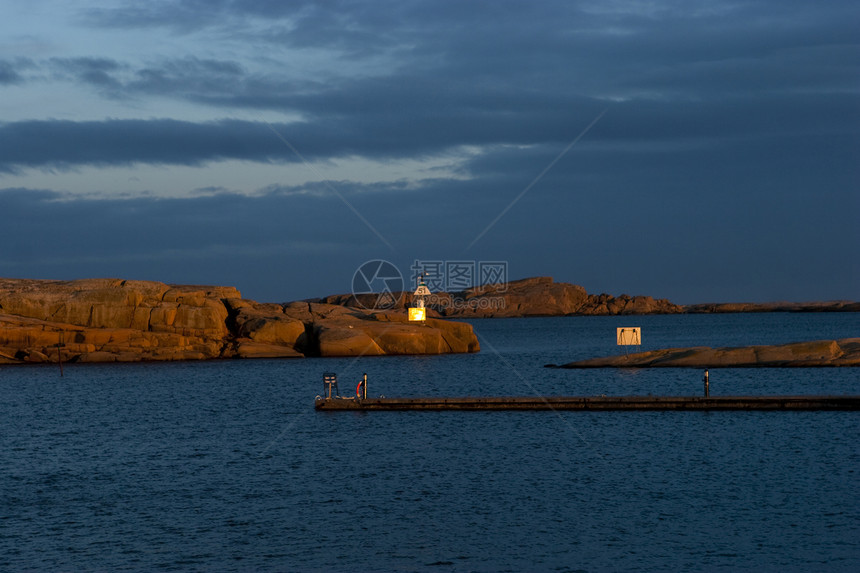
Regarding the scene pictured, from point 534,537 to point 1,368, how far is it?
65646mm

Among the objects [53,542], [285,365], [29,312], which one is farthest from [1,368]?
[53,542]

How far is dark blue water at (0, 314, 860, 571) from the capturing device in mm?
19594

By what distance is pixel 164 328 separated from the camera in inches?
2977

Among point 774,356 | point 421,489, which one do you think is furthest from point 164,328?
point 421,489

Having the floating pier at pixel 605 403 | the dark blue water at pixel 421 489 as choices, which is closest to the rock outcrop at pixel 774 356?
the floating pier at pixel 605 403

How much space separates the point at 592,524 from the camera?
71.8 feet

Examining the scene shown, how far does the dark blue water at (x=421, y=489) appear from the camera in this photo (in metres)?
19.6

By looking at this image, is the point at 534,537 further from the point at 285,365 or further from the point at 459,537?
the point at 285,365

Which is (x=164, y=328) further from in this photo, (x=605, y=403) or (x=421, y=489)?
(x=421, y=489)

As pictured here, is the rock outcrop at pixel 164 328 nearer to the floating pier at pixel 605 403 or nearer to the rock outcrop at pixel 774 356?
the rock outcrop at pixel 774 356

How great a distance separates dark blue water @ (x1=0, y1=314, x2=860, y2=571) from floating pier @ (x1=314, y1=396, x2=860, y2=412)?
0.52 m

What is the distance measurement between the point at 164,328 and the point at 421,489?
53.7 meters

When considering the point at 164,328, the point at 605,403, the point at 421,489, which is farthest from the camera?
the point at 164,328

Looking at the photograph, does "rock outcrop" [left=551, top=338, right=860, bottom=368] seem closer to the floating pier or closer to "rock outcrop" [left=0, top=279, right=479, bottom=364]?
the floating pier
